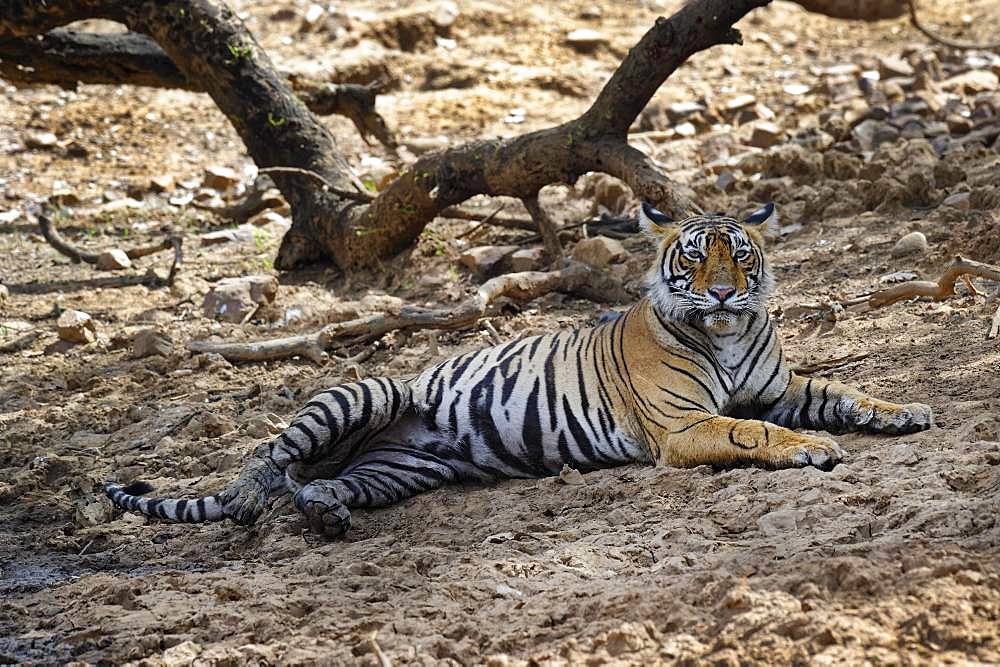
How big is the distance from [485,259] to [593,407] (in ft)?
11.0

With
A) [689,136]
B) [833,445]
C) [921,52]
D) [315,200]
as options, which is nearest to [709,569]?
[833,445]

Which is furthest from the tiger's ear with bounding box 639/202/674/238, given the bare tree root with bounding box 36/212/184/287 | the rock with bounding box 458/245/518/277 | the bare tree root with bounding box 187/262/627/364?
the bare tree root with bounding box 36/212/184/287

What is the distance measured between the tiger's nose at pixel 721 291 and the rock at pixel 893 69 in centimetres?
838

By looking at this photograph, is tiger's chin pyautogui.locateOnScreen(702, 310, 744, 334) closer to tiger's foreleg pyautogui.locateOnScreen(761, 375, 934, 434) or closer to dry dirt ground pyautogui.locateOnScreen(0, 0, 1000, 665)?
tiger's foreleg pyautogui.locateOnScreen(761, 375, 934, 434)

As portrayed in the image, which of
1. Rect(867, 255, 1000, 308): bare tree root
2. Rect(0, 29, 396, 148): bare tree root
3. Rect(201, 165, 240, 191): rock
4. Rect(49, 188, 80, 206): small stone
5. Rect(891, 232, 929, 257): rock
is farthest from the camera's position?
Rect(201, 165, 240, 191): rock

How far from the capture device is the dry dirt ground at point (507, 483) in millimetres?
3555

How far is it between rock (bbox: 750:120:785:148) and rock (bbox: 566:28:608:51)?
4.28 meters

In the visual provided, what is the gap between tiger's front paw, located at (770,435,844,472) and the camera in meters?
4.76

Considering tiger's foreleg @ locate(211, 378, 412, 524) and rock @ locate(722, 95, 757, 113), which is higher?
rock @ locate(722, 95, 757, 113)

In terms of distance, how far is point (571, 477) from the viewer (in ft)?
17.8

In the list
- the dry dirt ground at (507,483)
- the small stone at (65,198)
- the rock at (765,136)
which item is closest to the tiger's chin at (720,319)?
the dry dirt ground at (507,483)

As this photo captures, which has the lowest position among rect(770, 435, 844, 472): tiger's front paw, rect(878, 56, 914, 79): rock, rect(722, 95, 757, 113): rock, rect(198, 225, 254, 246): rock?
rect(198, 225, 254, 246): rock

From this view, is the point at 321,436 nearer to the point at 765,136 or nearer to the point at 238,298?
the point at 238,298

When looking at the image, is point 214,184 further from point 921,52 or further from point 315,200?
point 921,52
